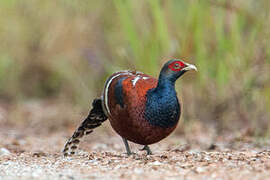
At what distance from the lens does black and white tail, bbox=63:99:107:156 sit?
4.96 meters

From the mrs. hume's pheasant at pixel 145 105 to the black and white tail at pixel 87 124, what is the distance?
396mm

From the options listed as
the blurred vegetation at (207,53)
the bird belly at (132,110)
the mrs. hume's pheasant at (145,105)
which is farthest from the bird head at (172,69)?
the blurred vegetation at (207,53)

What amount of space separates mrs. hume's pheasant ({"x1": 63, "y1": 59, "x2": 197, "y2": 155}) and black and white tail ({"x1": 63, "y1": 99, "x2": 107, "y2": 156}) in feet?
1.30

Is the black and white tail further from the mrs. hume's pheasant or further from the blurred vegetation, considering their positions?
the blurred vegetation

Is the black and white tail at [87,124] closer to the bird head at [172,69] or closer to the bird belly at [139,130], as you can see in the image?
the bird belly at [139,130]

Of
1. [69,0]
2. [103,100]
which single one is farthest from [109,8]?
[103,100]

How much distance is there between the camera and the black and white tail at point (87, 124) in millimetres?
4965

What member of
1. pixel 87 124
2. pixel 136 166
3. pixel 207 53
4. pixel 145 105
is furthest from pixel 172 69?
pixel 207 53

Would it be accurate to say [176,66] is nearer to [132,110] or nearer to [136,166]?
[132,110]

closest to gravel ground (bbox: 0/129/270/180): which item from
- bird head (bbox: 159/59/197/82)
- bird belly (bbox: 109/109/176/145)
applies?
bird belly (bbox: 109/109/176/145)

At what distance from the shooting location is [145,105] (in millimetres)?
4277

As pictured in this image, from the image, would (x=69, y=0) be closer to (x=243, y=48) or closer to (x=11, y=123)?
(x=11, y=123)

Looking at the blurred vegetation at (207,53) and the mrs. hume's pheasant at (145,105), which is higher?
the blurred vegetation at (207,53)

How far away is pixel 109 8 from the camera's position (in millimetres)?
9383
